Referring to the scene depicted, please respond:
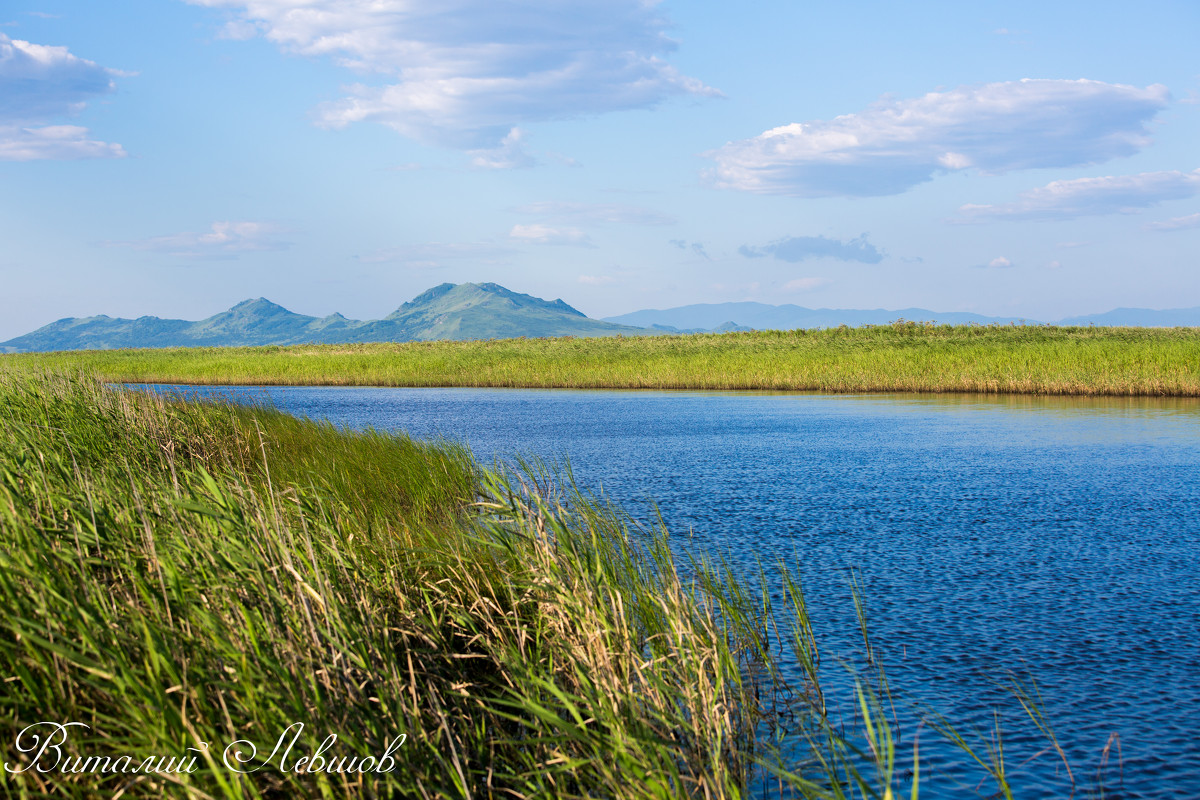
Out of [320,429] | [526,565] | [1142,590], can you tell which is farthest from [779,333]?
[526,565]

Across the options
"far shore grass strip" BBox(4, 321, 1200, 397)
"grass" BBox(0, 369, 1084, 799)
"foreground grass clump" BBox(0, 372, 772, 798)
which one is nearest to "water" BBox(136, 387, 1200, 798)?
"grass" BBox(0, 369, 1084, 799)

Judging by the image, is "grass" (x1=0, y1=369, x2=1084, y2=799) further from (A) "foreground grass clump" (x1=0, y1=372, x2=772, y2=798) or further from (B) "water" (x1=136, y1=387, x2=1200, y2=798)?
(B) "water" (x1=136, y1=387, x2=1200, y2=798)

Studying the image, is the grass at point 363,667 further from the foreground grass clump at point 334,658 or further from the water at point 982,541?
the water at point 982,541

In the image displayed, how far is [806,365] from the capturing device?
35.3m

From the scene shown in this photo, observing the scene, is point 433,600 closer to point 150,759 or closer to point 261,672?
point 261,672

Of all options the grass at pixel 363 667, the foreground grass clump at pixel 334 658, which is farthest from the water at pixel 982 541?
the foreground grass clump at pixel 334 658

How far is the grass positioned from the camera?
10.4 ft

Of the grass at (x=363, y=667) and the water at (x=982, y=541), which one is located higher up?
the grass at (x=363, y=667)

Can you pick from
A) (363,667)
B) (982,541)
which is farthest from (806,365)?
(363,667)

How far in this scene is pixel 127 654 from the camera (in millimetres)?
3420

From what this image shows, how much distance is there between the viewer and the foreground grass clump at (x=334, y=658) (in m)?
3.17

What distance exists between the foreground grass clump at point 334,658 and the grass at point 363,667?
0.02 meters

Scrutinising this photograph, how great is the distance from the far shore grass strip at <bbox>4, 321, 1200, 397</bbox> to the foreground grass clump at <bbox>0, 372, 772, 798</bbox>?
1889 centimetres

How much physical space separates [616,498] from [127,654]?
342 inches
